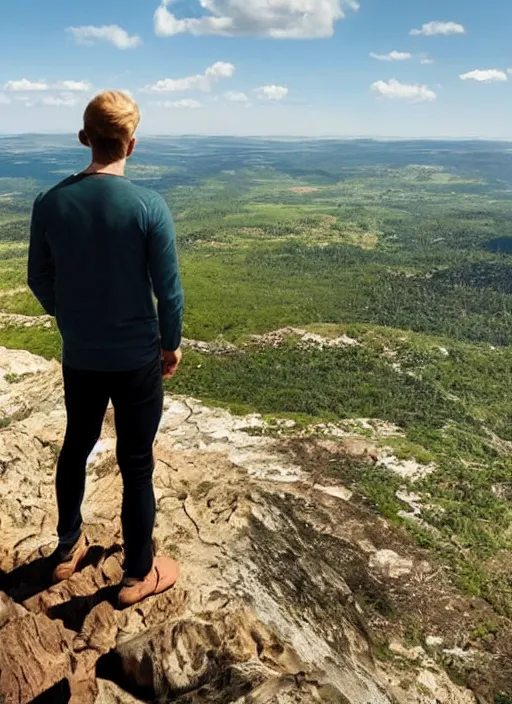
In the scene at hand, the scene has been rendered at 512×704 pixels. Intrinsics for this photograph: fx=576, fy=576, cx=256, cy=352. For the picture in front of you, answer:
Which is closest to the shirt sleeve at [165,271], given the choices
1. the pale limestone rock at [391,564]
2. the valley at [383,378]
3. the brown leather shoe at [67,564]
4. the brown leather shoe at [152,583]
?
the brown leather shoe at [152,583]

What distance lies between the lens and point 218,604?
6871mm

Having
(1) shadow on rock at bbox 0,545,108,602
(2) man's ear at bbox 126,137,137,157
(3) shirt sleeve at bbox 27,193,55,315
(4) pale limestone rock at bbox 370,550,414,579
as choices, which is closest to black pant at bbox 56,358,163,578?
(3) shirt sleeve at bbox 27,193,55,315

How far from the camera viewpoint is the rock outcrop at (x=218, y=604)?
18.6 feet

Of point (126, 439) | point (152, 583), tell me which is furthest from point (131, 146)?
point (152, 583)

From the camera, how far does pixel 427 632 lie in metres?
13.7

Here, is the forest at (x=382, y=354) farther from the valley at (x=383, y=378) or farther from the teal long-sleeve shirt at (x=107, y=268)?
the teal long-sleeve shirt at (x=107, y=268)

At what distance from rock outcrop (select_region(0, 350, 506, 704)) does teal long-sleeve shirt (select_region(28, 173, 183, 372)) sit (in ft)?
9.96

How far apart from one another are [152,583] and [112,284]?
351 centimetres

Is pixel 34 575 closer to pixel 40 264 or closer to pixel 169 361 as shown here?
pixel 169 361

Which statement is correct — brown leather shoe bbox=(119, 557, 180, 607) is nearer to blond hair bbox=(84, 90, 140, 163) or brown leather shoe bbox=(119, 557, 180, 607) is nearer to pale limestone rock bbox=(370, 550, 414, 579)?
blond hair bbox=(84, 90, 140, 163)

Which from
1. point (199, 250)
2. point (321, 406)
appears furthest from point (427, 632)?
point (199, 250)

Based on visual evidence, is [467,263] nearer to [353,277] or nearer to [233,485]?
[353,277]

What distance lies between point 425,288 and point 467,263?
3156 cm

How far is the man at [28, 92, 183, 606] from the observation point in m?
4.54
